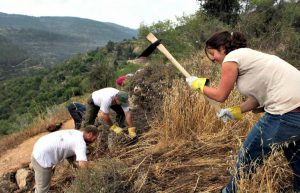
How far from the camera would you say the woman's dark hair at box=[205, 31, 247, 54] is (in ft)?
8.64

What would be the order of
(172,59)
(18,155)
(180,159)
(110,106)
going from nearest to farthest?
1. (172,59)
2. (180,159)
3. (110,106)
4. (18,155)

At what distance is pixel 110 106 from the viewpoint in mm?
5758

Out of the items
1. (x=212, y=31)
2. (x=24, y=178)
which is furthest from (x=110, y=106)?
(x=212, y=31)

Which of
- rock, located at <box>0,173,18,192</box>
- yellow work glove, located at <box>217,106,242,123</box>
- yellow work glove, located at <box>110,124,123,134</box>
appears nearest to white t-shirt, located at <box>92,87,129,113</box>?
yellow work glove, located at <box>110,124,123,134</box>

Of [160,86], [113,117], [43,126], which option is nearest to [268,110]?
[160,86]

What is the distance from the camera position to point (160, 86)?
21.5 ft

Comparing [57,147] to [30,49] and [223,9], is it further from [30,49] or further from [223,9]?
[30,49]

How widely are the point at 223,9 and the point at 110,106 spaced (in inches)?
576

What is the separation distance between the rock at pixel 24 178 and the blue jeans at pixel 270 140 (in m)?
3.60

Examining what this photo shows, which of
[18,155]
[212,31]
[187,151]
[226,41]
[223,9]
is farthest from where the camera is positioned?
[223,9]

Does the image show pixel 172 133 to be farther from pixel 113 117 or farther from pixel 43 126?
pixel 43 126

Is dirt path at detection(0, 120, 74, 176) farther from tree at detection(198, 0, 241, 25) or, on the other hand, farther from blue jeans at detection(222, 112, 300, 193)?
tree at detection(198, 0, 241, 25)

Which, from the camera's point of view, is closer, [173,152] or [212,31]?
[173,152]

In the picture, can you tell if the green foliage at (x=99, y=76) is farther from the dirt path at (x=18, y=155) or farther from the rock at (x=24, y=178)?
the rock at (x=24, y=178)
